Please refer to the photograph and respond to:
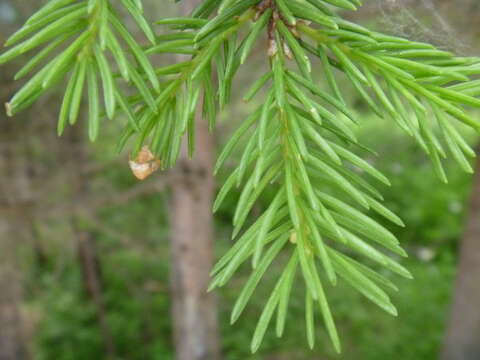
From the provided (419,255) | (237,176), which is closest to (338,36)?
(237,176)

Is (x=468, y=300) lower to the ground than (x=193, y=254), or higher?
lower

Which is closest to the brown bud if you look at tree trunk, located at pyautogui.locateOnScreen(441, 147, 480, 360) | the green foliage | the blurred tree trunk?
the green foliage

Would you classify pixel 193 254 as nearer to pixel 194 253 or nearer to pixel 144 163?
pixel 194 253

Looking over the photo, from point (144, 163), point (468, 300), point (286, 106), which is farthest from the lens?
point (468, 300)

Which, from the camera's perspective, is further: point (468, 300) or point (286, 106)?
point (468, 300)

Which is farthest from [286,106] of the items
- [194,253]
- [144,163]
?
[194,253]

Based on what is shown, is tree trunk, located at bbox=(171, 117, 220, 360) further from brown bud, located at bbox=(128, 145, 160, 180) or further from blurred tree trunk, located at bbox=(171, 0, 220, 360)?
brown bud, located at bbox=(128, 145, 160, 180)

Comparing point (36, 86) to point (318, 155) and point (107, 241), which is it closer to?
point (318, 155)

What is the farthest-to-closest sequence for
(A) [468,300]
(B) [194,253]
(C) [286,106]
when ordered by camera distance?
(A) [468,300]
(B) [194,253]
(C) [286,106]
